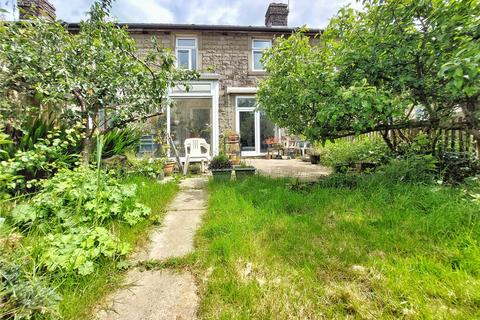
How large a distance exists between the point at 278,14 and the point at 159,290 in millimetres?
11849

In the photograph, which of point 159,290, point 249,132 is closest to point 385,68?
point 159,290

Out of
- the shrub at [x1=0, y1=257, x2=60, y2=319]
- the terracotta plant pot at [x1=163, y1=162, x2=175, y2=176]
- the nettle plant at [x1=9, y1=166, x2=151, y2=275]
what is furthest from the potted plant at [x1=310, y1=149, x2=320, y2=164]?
the shrub at [x1=0, y1=257, x2=60, y2=319]

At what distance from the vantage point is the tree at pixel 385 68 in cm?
253

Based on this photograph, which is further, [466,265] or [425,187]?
[425,187]

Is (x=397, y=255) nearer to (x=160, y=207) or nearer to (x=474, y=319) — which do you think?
(x=474, y=319)

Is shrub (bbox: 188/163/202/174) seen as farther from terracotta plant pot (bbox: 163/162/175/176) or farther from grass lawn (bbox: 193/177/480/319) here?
grass lawn (bbox: 193/177/480/319)

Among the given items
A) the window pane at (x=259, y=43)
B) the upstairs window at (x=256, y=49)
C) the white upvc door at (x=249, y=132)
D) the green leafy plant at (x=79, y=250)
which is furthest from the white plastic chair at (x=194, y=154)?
the window pane at (x=259, y=43)

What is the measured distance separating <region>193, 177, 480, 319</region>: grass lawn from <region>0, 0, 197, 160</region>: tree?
94.3 inches

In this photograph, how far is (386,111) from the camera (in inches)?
106

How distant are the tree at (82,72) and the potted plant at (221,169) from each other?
1.59 meters

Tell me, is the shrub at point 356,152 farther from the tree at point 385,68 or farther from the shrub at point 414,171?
the tree at point 385,68

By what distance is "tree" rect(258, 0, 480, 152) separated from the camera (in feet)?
8.30

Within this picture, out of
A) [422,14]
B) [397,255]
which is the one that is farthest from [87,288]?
[422,14]

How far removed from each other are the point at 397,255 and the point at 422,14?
2817 millimetres
